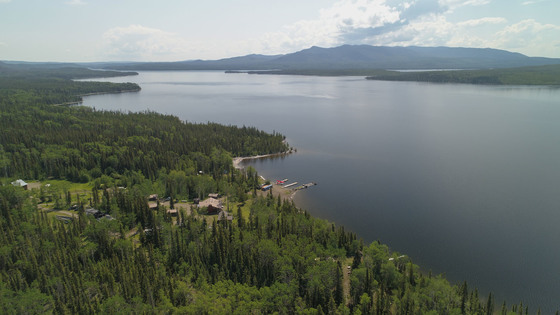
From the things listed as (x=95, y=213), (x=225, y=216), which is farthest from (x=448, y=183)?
(x=95, y=213)

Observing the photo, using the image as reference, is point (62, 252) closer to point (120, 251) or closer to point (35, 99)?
point (120, 251)

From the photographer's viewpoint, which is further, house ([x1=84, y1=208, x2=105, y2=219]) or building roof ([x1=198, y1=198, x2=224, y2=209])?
building roof ([x1=198, y1=198, x2=224, y2=209])

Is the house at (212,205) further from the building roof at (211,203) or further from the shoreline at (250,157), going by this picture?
the shoreline at (250,157)

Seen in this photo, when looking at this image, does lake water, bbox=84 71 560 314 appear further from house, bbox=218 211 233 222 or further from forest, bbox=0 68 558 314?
house, bbox=218 211 233 222

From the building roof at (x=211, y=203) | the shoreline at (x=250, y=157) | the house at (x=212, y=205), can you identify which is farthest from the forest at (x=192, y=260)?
the shoreline at (x=250, y=157)

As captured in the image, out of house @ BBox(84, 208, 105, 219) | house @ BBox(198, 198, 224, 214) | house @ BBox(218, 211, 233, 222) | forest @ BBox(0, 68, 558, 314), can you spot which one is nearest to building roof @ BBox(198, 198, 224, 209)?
house @ BBox(198, 198, 224, 214)

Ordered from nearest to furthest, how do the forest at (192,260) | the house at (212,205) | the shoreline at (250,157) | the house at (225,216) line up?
the forest at (192,260) → the house at (225,216) → the house at (212,205) → the shoreline at (250,157)
